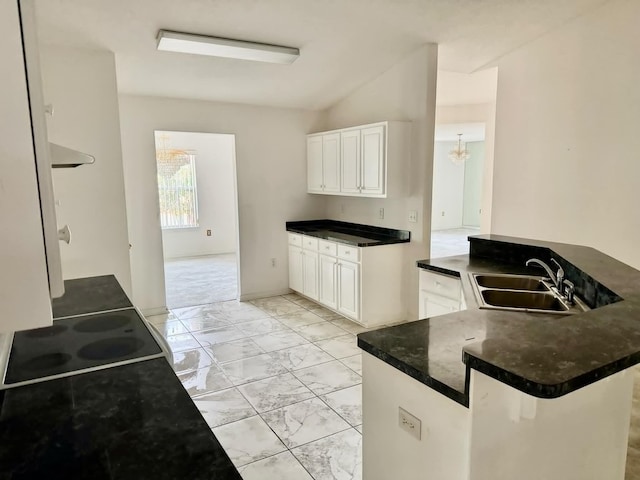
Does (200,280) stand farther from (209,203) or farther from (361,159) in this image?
(361,159)

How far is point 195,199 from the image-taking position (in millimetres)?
8766

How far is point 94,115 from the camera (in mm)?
3635

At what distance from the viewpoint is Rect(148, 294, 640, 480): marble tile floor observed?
2.39 meters

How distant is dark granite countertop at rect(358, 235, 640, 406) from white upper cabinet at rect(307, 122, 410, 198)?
2.19 metres

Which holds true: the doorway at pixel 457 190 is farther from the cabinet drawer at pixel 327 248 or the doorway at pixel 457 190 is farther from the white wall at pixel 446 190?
the cabinet drawer at pixel 327 248

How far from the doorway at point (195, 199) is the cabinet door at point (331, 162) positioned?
3251 mm

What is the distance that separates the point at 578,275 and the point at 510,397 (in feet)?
4.24

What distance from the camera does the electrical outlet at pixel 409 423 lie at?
143cm

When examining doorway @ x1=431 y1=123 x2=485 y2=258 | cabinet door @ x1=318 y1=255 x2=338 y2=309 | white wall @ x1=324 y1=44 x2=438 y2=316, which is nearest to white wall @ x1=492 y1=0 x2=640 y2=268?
white wall @ x1=324 y1=44 x2=438 y2=316

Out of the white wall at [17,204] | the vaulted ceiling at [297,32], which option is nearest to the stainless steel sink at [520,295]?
the white wall at [17,204]

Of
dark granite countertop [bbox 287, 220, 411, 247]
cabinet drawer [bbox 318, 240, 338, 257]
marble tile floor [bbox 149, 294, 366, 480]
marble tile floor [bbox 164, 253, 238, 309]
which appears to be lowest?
marble tile floor [bbox 149, 294, 366, 480]

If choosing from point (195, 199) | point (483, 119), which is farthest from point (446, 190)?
point (195, 199)

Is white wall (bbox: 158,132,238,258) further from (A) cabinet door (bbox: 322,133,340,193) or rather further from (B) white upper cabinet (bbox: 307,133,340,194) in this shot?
(A) cabinet door (bbox: 322,133,340,193)

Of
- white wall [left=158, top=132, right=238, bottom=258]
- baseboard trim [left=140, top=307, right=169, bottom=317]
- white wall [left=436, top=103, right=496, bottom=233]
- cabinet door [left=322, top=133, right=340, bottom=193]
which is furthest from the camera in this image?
white wall [left=158, top=132, right=238, bottom=258]
